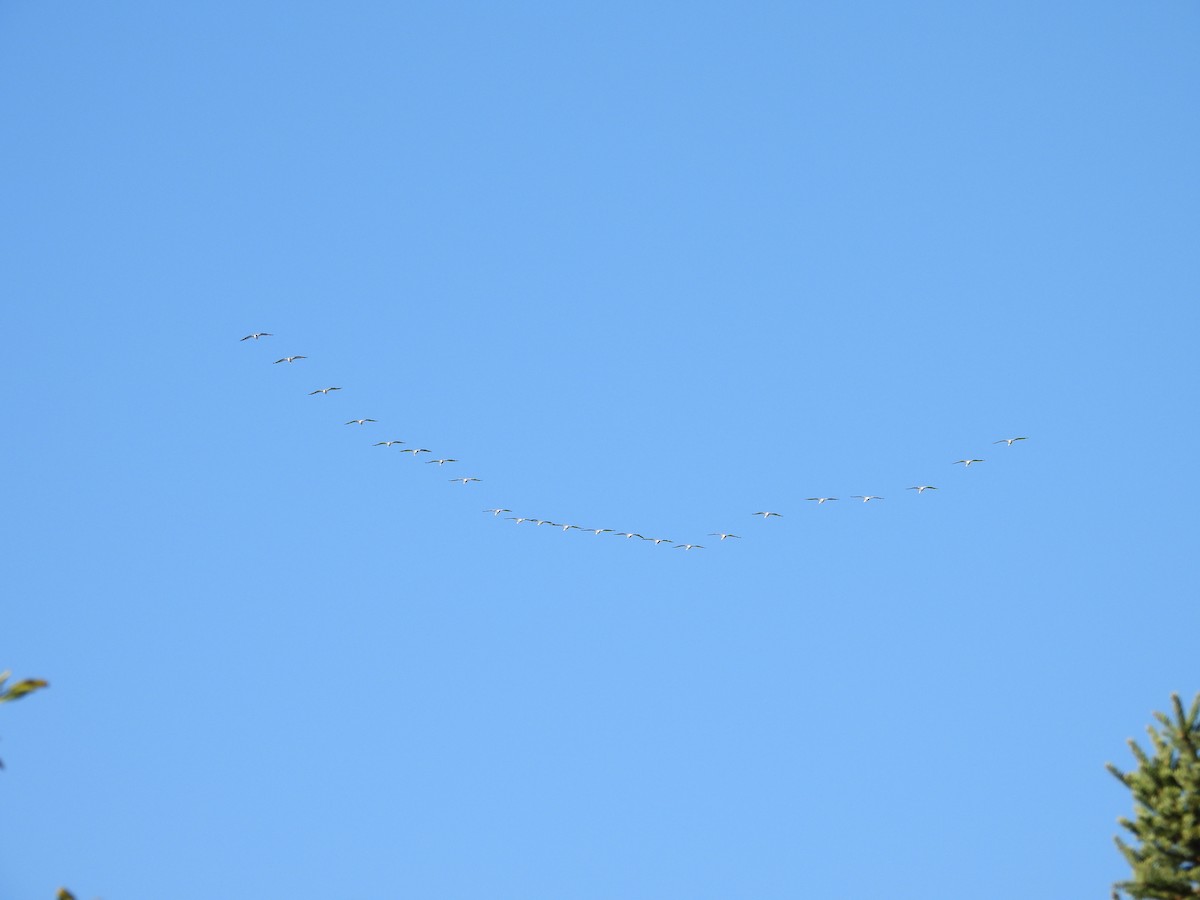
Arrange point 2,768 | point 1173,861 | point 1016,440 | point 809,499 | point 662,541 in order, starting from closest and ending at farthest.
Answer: point 2,768 < point 1173,861 < point 1016,440 < point 809,499 < point 662,541

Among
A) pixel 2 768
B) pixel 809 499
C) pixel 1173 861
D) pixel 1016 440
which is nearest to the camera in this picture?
pixel 2 768

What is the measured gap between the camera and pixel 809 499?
85.9 meters

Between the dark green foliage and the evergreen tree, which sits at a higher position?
the evergreen tree

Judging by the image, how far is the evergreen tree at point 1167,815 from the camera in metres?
30.3

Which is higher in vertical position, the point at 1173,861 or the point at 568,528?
the point at 568,528

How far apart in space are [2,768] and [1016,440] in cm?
6795

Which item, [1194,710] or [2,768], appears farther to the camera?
[1194,710]

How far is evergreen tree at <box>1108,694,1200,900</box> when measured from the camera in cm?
3027

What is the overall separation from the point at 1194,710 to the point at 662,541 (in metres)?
63.9

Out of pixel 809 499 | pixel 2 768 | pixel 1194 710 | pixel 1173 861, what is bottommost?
pixel 2 768

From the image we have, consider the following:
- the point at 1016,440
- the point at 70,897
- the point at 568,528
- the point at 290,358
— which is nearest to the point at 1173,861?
the point at 70,897

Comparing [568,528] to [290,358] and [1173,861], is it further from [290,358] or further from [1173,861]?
[1173,861]

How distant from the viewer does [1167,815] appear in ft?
→ 101

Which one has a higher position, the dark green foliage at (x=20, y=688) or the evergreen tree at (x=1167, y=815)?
the evergreen tree at (x=1167, y=815)
